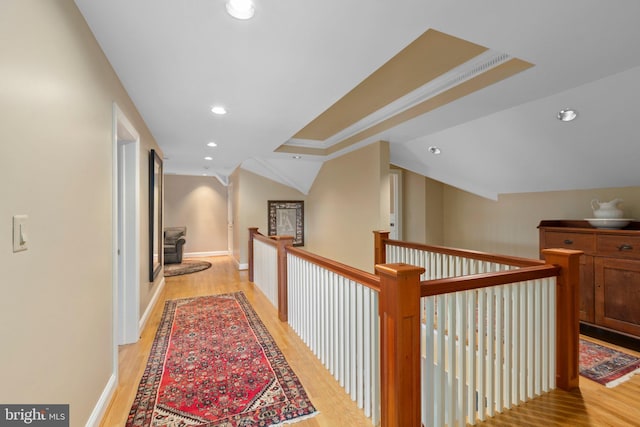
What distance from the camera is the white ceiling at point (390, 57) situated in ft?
4.98

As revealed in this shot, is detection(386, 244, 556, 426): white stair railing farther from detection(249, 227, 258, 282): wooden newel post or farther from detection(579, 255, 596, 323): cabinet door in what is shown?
detection(249, 227, 258, 282): wooden newel post

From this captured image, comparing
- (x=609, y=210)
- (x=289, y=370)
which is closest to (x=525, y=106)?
(x=609, y=210)

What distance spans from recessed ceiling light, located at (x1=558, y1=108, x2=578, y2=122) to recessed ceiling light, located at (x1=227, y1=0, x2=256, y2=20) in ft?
8.94

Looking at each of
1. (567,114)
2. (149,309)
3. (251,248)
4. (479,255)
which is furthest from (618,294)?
(149,309)

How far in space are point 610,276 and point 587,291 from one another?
257 millimetres

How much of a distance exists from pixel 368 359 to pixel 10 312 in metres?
1.57

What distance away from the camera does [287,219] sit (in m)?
6.77

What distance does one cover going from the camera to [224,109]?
2.91 m

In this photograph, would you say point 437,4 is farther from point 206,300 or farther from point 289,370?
point 206,300

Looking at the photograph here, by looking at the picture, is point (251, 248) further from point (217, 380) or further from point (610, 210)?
point (610, 210)

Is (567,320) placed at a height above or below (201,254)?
above

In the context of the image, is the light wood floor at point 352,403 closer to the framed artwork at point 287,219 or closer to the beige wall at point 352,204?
the beige wall at point 352,204

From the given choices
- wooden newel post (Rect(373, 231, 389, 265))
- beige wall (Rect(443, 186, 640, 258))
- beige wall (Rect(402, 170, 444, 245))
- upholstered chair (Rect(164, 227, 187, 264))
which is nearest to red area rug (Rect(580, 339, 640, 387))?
beige wall (Rect(443, 186, 640, 258))

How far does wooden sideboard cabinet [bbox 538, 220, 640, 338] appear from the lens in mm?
2670
